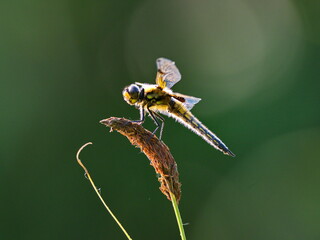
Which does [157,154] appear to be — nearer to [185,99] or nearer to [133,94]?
[133,94]

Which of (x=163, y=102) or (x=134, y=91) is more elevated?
(x=134, y=91)

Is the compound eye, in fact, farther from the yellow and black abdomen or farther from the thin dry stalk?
the thin dry stalk

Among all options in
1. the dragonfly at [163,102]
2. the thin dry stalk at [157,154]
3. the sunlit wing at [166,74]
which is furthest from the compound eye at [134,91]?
the thin dry stalk at [157,154]

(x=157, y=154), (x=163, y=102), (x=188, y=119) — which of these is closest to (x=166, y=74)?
(x=163, y=102)

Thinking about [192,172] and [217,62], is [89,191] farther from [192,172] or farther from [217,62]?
[217,62]

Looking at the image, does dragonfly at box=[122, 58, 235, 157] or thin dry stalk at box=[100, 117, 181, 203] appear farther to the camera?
dragonfly at box=[122, 58, 235, 157]

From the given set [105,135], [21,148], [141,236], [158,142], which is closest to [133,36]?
[105,135]

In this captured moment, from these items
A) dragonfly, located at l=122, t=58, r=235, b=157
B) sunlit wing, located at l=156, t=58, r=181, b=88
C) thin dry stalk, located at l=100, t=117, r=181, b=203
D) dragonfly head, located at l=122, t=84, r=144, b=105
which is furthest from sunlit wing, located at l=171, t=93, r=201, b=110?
thin dry stalk, located at l=100, t=117, r=181, b=203
